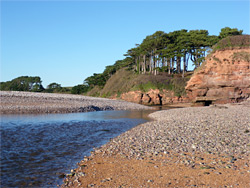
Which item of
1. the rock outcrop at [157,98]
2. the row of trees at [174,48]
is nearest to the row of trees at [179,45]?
the row of trees at [174,48]

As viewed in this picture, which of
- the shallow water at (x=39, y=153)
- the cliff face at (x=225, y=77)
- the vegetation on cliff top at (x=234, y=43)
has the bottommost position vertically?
the shallow water at (x=39, y=153)

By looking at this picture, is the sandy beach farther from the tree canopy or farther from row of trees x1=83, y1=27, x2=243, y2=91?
the tree canopy

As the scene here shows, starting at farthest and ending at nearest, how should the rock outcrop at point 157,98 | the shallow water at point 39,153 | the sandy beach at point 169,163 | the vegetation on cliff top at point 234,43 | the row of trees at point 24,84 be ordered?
the row of trees at point 24,84 → the rock outcrop at point 157,98 → the vegetation on cliff top at point 234,43 → the shallow water at point 39,153 → the sandy beach at point 169,163

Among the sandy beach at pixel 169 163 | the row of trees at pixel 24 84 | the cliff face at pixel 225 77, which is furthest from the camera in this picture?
the row of trees at pixel 24 84

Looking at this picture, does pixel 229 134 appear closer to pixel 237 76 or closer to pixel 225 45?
pixel 237 76

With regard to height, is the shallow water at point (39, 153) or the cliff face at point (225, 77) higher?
the cliff face at point (225, 77)

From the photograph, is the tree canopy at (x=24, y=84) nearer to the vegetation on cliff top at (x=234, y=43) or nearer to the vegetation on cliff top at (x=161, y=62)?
the vegetation on cliff top at (x=161, y=62)

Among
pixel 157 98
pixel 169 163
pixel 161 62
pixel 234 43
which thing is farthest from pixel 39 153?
pixel 161 62

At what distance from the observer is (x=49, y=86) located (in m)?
118

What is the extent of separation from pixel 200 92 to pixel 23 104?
3202 cm

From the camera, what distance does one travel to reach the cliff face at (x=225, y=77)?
3838cm

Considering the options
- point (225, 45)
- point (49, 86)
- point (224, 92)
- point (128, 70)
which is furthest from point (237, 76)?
point (49, 86)

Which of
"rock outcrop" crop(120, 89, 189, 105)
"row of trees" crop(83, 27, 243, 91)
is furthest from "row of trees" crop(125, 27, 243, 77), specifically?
"rock outcrop" crop(120, 89, 189, 105)

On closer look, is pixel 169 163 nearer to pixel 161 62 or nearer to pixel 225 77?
pixel 225 77
